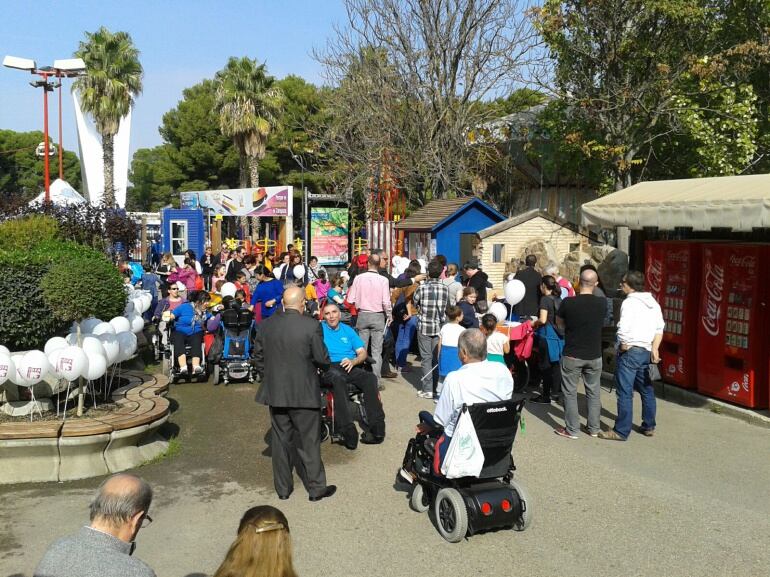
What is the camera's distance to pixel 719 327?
9203 millimetres

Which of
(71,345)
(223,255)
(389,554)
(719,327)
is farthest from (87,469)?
(223,255)

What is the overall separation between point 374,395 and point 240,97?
105ft

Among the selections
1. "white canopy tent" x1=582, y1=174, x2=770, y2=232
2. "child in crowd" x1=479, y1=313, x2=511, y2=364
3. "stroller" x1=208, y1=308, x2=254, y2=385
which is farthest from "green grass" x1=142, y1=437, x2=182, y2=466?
"white canopy tent" x1=582, y1=174, x2=770, y2=232

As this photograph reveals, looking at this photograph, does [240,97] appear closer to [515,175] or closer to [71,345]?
[515,175]

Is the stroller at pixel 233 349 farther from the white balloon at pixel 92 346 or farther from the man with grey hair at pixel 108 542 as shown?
the man with grey hair at pixel 108 542

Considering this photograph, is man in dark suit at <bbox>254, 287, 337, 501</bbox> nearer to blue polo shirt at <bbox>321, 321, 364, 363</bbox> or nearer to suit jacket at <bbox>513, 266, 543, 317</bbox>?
blue polo shirt at <bbox>321, 321, 364, 363</bbox>

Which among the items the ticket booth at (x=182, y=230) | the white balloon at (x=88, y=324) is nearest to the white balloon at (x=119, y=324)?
the white balloon at (x=88, y=324)

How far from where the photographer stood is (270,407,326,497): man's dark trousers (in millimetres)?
6191

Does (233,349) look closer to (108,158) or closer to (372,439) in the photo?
(372,439)

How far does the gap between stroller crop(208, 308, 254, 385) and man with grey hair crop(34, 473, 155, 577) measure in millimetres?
7773

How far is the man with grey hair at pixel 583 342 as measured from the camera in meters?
7.89

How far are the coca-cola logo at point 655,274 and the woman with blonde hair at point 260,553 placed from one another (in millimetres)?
8471

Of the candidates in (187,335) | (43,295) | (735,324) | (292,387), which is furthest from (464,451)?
(187,335)

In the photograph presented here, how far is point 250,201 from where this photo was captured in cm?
2747
